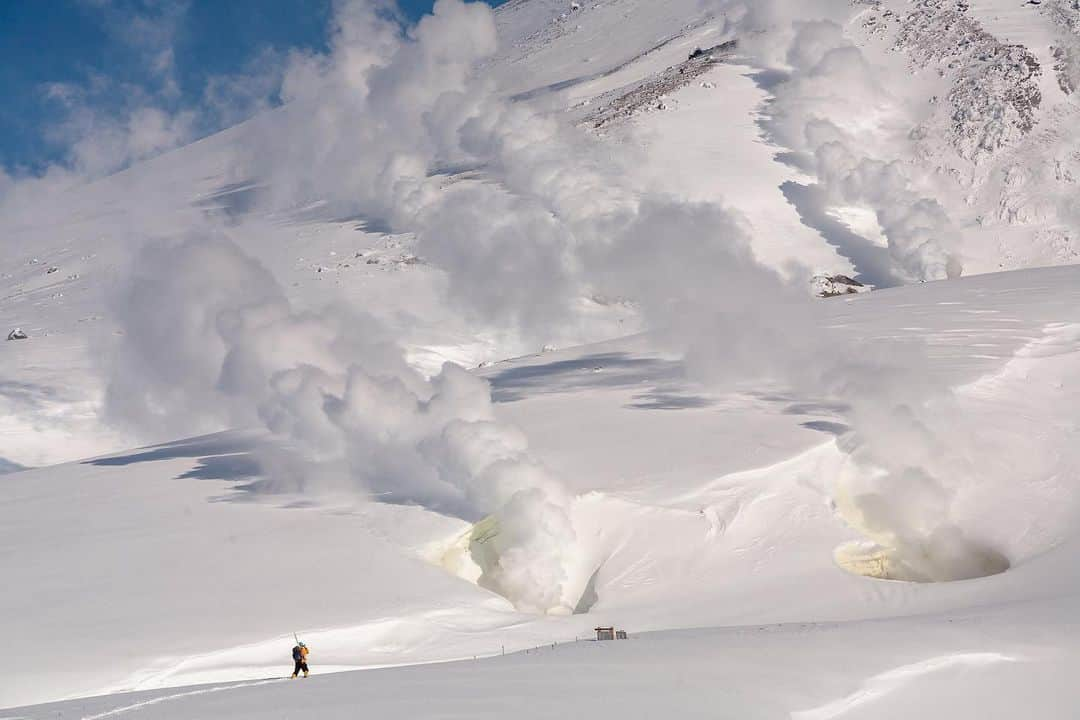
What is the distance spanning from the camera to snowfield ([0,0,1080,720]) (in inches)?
887

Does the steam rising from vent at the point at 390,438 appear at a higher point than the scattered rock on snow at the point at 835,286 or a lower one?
lower

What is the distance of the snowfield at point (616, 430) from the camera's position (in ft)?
73.9

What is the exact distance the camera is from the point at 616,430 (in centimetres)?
4141

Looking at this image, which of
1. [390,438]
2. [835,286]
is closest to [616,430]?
[390,438]

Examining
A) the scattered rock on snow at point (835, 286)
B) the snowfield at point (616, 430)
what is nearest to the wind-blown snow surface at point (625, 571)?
the snowfield at point (616, 430)

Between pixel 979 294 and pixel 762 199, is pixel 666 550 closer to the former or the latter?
pixel 979 294

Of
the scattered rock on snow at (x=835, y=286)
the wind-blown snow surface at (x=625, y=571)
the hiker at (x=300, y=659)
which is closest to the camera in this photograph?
the wind-blown snow surface at (x=625, y=571)

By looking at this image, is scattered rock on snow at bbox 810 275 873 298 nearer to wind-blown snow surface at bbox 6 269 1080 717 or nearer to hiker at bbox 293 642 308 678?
wind-blown snow surface at bbox 6 269 1080 717

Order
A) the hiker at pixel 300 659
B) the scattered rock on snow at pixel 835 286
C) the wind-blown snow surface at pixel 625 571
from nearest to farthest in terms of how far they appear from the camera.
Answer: the wind-blown snow surface at pixel 625 571, the hiker at pixel 300 659, the scattered rock on snow at pixel 835 286

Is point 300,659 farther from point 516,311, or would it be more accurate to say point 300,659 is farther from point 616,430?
point 516,311

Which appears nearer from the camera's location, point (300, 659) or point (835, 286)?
point (300, 659)

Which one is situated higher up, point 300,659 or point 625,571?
point 625,571

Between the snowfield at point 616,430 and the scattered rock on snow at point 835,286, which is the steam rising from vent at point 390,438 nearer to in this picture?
the snowfield at point 616,430

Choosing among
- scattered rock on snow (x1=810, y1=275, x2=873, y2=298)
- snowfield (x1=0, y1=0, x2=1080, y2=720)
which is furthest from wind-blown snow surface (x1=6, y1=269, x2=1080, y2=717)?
scattered rock on snow (x1=810, y1=275, x2=873, y2=298)
